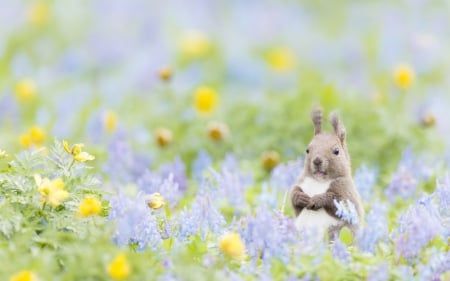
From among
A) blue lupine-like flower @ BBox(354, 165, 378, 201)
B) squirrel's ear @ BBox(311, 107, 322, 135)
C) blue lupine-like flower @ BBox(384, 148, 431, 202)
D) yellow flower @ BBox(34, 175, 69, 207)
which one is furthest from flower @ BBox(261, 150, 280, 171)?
yellow flower @ BBox(34, 175, 69, 207)

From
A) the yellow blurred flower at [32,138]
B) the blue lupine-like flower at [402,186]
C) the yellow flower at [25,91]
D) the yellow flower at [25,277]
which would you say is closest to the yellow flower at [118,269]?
the yellow flower at [25,277]

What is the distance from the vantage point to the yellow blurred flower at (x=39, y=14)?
361 inches

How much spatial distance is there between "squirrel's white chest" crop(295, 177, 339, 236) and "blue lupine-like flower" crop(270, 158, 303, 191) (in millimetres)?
865

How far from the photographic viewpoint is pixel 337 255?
3031mm

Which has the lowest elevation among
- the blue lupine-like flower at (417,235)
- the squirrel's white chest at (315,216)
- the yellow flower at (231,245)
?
the yellow flower at (231,245)

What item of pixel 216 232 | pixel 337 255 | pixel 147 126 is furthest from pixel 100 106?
pixel 337 255

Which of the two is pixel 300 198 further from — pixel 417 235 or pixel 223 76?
pixel 223 76

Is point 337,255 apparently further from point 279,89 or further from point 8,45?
point 8,45

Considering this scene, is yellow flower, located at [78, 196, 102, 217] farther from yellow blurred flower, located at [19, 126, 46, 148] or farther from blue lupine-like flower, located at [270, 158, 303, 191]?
yellow blurred flower, located at [19, 126, 46, 148]

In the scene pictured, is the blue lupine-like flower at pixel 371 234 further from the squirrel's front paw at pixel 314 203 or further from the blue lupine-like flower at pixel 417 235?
the squirrel's front paw at pixel 314 203

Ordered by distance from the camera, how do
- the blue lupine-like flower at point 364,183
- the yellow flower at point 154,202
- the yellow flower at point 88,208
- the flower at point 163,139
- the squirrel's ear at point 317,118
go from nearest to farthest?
the yellow flower at point 88,208 < the yellow flower at point 154,202 < the squirrel's ear at point 317,118 < the blue lupine-like flower at point 364,183 < the flower at point 163,139

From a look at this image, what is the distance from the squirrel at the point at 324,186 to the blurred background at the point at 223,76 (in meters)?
0.89

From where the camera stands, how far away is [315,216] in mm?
3326

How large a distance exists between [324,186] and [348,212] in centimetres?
19
